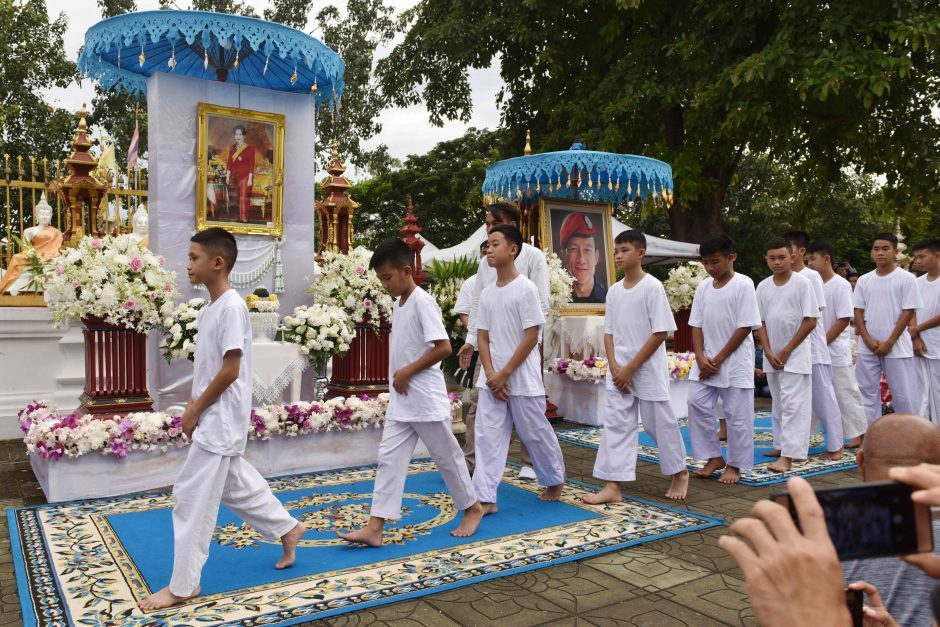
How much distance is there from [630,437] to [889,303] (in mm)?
3513

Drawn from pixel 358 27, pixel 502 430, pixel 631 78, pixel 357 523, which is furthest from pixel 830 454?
pixel 358 27

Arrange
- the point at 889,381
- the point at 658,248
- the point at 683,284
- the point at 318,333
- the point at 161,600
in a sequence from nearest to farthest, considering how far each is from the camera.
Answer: the point at 161,600 < the point at 318,333 < the point at 889,381 < the point at 683,284 < the point at 658,248

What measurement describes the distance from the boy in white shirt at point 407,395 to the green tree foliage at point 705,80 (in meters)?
8.16

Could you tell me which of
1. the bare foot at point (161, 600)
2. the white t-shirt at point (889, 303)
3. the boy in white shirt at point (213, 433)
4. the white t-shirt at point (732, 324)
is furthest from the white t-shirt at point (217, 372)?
the white t-shirt at point (889, 303)

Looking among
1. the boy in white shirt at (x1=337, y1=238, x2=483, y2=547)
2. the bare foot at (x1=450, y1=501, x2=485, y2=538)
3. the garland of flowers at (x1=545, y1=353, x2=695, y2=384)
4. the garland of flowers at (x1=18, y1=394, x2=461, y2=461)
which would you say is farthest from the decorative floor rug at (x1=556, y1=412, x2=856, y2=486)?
the boy in white shirt at (x1=337, y1=238, x2=483, y2=547)

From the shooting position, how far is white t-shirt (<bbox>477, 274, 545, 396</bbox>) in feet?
16.3

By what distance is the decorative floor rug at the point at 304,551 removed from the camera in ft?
11.3

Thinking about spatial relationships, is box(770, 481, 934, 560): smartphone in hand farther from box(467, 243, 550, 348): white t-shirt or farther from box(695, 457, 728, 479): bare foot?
box(695, 457, 728, 479): bare foot

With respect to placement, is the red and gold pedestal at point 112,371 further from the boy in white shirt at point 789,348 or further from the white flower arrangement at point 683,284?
the white flower arrangement at point 683,284

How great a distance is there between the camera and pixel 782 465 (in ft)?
20.4

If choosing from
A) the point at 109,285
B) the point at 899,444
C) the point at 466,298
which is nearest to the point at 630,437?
the point at 466,298

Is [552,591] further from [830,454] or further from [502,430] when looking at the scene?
[830,454]

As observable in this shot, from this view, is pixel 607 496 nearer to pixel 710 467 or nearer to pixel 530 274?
pixel 710 467

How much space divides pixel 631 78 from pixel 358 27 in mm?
12142
